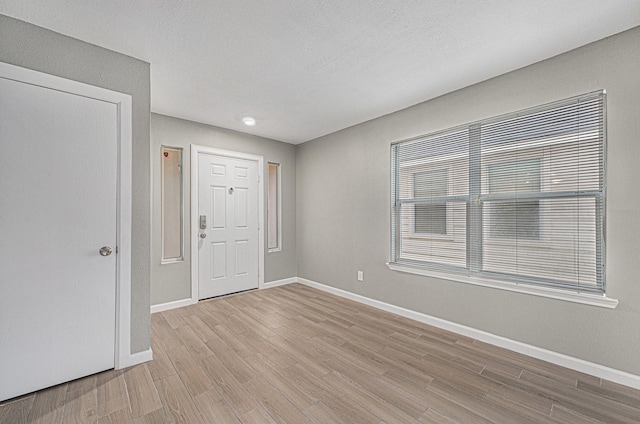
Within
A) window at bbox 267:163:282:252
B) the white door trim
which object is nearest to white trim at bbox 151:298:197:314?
the white door trim

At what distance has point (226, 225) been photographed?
A: 413cm

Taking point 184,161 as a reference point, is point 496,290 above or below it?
below

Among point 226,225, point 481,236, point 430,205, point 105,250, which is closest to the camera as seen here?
point 105,250

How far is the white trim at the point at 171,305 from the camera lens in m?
3.45

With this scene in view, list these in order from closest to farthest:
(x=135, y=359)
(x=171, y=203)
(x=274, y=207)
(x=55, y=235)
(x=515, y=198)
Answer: (x=55, y=235), (x=135, y=359), (x=515, y=198), (x=171, y=203), (x=274, y=207)

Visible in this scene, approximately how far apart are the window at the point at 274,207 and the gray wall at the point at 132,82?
2504 mm

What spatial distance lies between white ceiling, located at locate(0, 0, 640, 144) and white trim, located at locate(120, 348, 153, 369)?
8.11 feet

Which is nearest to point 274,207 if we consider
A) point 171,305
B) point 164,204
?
point 164,204

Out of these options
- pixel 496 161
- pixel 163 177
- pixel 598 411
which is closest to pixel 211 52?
pixel 163 177

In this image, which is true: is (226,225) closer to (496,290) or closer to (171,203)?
(171,203)

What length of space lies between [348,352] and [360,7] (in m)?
2.66

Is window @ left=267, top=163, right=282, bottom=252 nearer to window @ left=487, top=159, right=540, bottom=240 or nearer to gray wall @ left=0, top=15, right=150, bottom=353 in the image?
gray wall @ left=0, top=15, right=150, bottom=353

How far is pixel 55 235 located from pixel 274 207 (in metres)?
3.09

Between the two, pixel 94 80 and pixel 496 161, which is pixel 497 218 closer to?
pixel 496 161
